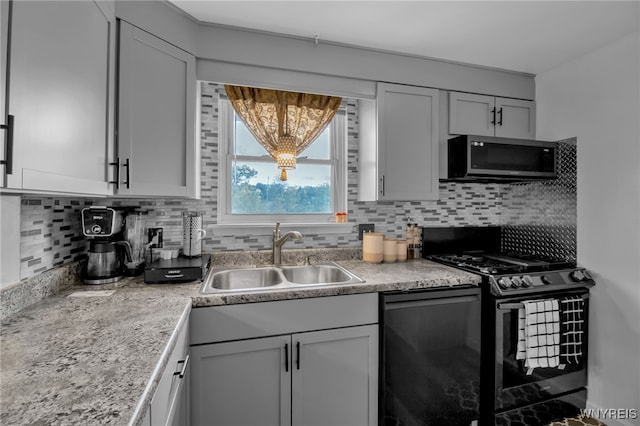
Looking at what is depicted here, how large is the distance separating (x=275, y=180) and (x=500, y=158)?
1568mm

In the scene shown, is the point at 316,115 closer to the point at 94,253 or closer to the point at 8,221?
the point at 94,253

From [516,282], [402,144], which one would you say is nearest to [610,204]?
[516,282]

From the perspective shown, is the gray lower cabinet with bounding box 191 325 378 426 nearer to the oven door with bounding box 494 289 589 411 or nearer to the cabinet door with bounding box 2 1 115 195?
the oven door with bounding box 494 289 589 411

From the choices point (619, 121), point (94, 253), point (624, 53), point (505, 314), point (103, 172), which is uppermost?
point (624, 53)

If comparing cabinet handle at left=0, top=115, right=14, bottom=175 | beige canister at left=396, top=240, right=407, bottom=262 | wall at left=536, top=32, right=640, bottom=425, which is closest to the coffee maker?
cabinet handle at left=0, top=115, right=14, bottom=175

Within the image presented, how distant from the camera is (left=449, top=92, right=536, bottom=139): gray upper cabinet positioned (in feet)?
7.11

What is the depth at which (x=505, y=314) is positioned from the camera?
5.71 ft

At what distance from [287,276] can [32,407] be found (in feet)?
4.71

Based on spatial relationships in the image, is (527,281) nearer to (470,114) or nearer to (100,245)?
(470,114)

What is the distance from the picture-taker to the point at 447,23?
67.3 inches

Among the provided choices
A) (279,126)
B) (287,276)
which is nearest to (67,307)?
(287,276)

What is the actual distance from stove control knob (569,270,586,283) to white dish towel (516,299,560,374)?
24cm

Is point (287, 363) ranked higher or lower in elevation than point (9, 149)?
lower

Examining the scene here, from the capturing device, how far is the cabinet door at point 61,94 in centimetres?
77
